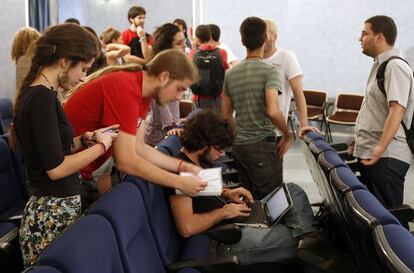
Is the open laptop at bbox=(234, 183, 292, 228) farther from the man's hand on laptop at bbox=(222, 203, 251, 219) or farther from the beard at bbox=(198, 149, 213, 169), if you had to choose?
the beard at bbox=(198, 149, 213, 169)

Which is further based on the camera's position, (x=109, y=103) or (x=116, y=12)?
(x=116, y=12)

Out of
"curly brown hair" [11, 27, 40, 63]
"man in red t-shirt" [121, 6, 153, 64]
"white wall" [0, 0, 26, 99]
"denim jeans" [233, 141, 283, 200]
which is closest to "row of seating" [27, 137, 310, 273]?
"denim jeans" [233, 141, 283, 200]

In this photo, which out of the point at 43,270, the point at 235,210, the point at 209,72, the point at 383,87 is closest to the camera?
the point at 43,270

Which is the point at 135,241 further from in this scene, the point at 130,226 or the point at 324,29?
the point at 324,29

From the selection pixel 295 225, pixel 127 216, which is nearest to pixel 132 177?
pixel 127 216

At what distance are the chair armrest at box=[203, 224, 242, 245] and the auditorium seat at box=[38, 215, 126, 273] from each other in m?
0.75

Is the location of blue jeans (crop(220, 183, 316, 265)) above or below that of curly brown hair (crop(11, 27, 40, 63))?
below

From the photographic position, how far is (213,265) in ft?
5.68

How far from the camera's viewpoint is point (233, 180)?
3139 millimetres

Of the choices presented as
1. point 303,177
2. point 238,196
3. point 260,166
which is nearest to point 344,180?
point 238,196

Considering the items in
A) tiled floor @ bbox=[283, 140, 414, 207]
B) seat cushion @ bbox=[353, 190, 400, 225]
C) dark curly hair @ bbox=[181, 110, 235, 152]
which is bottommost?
tiled floor @ bbox=[283, 140, 414, 207]

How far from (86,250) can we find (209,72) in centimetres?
364

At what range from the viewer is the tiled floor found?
421 centimetres

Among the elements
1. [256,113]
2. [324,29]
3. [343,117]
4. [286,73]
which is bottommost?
[343,117]
